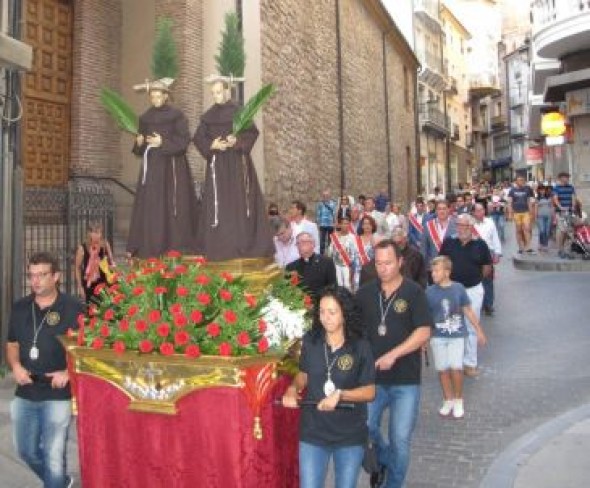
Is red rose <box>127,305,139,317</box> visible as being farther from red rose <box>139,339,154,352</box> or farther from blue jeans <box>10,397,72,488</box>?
blue jeans <box>10,397,72,488</box>

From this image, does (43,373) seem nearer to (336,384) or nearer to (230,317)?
(230,317)

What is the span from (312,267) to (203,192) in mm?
2750

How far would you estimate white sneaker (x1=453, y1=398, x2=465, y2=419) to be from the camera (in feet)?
21.5

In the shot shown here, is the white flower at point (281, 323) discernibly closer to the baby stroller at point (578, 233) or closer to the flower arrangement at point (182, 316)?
the flower arrangement at point (182, 316)

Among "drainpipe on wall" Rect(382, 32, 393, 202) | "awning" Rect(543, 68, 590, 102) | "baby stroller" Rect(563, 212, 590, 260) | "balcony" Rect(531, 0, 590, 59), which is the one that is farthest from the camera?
"drainpipe on wall" Rect(382, 32, 393, 202)

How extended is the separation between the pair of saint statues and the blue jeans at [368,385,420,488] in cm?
127

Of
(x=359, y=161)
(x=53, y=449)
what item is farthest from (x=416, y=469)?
(x=359, y=161)

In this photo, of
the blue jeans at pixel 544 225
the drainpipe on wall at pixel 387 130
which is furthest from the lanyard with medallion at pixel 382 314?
the drainpipe on wall at pixel 387 130

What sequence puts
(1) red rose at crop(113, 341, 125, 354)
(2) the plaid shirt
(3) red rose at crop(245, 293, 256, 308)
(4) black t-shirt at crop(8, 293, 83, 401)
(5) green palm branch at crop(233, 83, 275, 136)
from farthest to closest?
1. (2) the plaid shirt
2. (5) green palm branch at crop(233, 83, 275, 136)
3. (4) black t-shirt at crop(8, 293, 83, 401)
4. (3) red rose at crop(245, 293, 256, 308)
5. (1) red rose at crop(113, 341, 125, 354)

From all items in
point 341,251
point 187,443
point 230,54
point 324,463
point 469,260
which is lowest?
point 324,463

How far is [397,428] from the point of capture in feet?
14.8

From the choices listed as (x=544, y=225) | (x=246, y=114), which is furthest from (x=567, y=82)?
(x=246, y=114)

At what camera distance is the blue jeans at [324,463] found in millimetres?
3686

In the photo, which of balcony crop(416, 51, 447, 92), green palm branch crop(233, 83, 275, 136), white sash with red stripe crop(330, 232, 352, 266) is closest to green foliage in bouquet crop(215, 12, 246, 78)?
green palm branch crop(233, 83, 275, 136)
